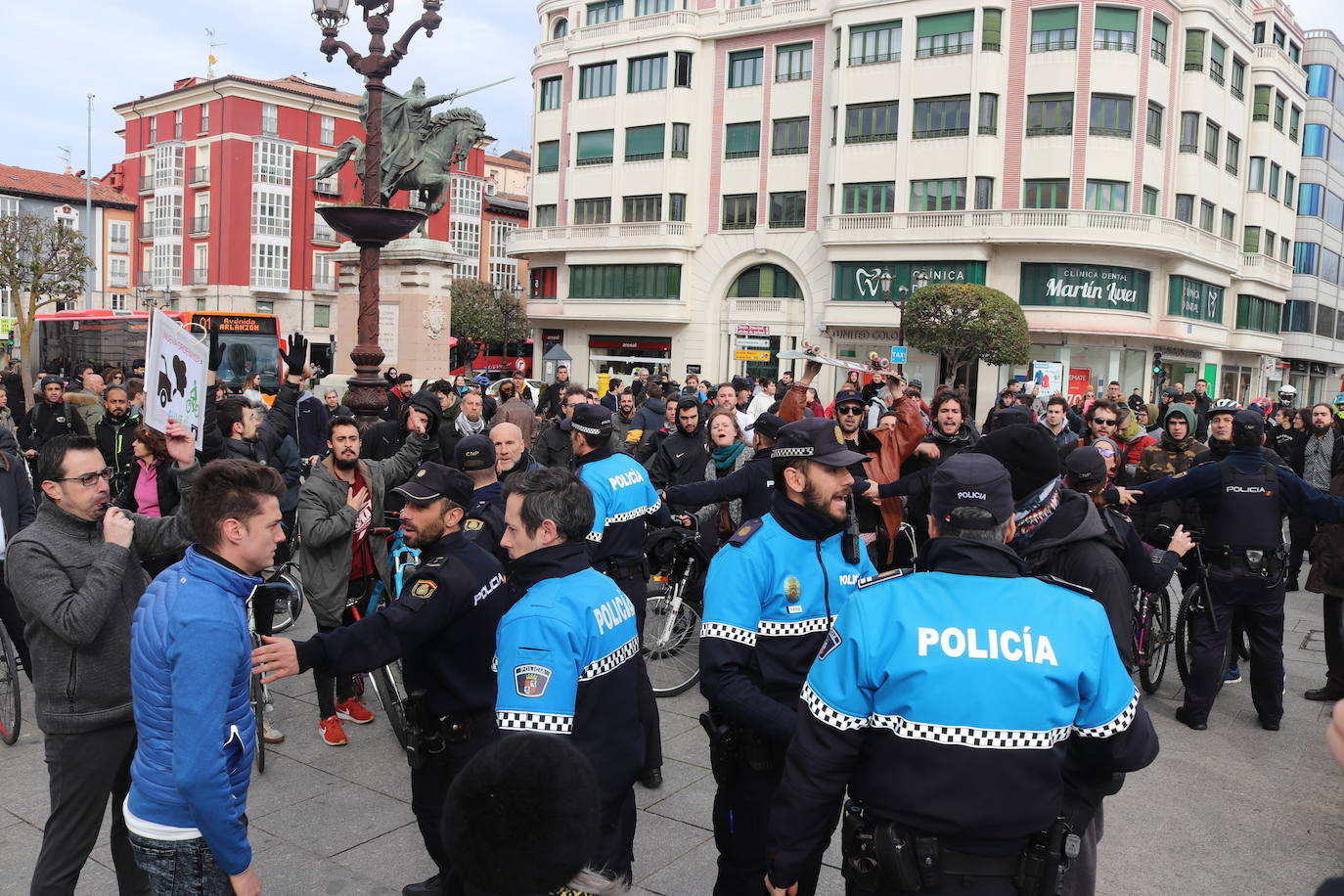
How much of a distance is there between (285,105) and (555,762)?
6912 centimetres

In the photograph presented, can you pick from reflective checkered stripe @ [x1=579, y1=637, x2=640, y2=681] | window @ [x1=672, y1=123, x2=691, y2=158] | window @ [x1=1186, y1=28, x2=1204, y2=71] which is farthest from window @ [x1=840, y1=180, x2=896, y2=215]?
reflective checkered stripe @ [x1=579, y1=637, x2=640, y2=681]

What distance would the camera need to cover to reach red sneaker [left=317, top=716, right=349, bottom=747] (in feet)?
19.5

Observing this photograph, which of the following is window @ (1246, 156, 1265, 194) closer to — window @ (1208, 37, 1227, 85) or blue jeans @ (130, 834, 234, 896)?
window @ (1208, 37, 1227, 85)

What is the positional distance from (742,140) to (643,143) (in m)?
4.63

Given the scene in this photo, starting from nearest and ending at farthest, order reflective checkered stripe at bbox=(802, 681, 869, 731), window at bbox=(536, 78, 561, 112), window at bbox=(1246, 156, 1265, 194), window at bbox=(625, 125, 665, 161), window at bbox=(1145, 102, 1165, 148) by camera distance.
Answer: reflective checkered stripe at bbox=(802, 681, 869, 731) < window at bbox=(1145, 102, 1165, 148) < window at bbox=(625, 125, 665, 161) < window at bbox=(1246, 156, 1265, 194) < window at bbox=(536, 78, 561, 112)

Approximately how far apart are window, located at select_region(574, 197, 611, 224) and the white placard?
43315 mm

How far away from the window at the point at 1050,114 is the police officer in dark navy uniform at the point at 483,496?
3835cm

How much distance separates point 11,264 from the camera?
3909 cm

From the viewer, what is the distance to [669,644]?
289 inches

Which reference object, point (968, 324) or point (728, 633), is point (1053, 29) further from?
point (728, 633)

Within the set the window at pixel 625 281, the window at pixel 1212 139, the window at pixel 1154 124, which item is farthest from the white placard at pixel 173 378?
the window at pixel 1212 139

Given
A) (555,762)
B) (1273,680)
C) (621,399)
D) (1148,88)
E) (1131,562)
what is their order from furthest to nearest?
(1148,88)
(621,399)
(1273,680)
(1131,562)
(555,762)

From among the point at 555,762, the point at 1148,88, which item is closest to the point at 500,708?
the point at 555,762

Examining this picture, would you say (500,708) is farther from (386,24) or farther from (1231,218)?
(1231,218)
